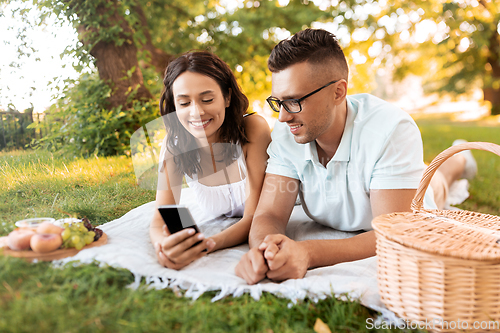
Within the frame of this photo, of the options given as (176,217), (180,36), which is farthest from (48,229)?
(180,36)

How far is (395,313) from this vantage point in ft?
4.68

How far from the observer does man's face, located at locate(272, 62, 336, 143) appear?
6.31ft

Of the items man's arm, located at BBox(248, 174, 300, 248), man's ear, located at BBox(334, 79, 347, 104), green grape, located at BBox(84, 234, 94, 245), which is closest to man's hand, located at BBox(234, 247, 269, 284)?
man's arm, located at BBox(248, 174, 300, 248)

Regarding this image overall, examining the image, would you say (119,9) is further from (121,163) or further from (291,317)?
(291,317)

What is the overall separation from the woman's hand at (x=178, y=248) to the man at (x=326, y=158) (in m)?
0.23

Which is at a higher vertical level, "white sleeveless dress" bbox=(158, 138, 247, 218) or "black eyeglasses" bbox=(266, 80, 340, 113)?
"black eyeglasses" bbox=(266, 80, 340, 113)

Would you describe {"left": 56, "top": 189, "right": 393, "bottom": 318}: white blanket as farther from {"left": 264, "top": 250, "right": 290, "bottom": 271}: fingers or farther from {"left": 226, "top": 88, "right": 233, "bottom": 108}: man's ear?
{"left": 226, "top": 88, "right": 233, "bottom": 108}: man's ear

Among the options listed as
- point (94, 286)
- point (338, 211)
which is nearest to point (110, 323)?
point (94, 286)

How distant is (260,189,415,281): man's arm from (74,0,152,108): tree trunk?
1645mm

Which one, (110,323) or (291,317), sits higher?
(110,323)

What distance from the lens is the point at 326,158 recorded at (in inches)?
85.8

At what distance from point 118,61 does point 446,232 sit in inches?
93.7

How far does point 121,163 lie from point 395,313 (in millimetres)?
1625

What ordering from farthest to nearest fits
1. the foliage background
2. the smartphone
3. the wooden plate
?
the foliage background, the smartphone, the wooden plate
